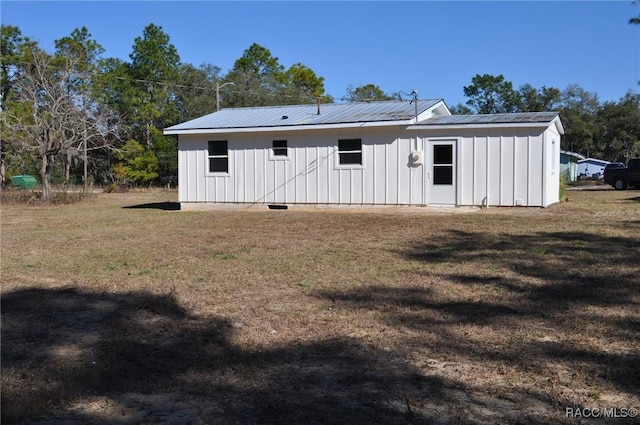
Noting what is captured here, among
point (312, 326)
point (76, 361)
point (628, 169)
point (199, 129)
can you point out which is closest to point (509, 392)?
point (312, 326)

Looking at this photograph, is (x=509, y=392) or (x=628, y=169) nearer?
(x=509, y=392)

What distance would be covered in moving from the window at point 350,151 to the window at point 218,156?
3.93 meters

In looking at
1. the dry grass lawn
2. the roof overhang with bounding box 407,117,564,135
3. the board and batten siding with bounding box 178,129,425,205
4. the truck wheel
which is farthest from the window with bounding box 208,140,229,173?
the truck wheel

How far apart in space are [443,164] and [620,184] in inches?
680

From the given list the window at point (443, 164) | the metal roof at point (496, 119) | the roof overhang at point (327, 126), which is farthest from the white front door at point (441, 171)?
the roof overhang at point (327, 126)

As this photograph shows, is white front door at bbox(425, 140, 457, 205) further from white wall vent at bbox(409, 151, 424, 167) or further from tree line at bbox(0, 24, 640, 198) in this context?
tree line at bbox(0, 24, 640, 198)

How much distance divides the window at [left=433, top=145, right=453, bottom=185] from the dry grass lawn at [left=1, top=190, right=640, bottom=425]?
6.13m

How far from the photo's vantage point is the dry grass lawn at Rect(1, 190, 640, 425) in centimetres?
358

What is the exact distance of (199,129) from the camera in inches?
744

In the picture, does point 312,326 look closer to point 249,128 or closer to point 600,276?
point 600,276

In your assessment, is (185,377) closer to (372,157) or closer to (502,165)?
(502,165)

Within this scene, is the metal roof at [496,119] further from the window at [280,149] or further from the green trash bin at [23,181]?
the green trash bin at [23,181]

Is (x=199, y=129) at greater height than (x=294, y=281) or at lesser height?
greater

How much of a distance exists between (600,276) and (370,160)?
409 inches
